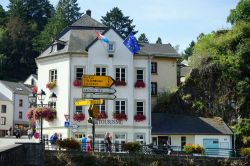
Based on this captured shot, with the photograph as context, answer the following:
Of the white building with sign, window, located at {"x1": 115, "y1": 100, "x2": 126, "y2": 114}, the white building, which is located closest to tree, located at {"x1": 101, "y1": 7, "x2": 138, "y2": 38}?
the white building

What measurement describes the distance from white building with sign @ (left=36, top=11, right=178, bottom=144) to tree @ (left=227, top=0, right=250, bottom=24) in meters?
15.2

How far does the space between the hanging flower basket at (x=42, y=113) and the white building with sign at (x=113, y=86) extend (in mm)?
610

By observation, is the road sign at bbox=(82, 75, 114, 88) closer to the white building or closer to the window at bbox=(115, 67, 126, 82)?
the window at bbox=(115, 67, 126, 82)

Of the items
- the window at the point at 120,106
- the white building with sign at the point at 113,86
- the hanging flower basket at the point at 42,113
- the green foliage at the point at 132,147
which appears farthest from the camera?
the window at the point at 120,106

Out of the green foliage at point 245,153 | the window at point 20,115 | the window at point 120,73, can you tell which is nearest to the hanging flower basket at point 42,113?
the window at point 120,73

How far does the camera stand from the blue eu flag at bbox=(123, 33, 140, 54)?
50441mm

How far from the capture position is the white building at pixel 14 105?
87.1m

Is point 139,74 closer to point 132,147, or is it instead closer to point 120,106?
point 120,106

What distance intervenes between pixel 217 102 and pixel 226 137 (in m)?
4.98

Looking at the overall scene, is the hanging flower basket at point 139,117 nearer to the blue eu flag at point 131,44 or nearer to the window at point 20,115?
the blue eu flag at point 131,44

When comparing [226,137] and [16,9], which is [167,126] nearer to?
[226,137]

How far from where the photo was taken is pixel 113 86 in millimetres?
49969

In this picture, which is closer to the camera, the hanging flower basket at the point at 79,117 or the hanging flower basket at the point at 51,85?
the hanging flower basket at the point at 79,117

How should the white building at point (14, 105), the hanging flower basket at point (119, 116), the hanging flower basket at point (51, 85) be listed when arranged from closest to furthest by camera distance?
the hanging flower basket at point (119, 116) < the hanging flower basket at point (51, 85) < the white building at point (14, 105)
